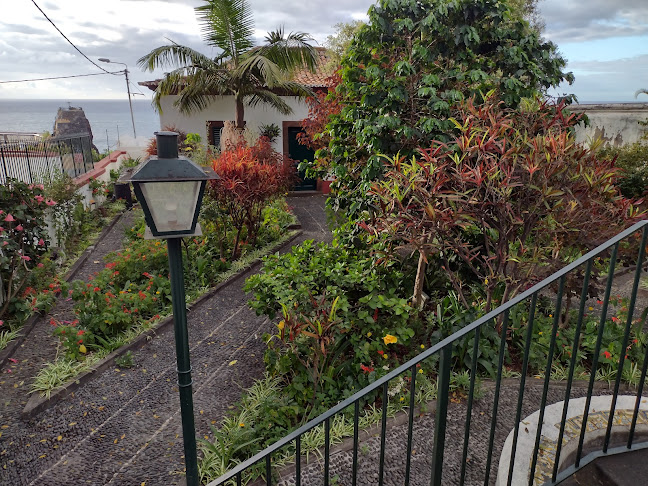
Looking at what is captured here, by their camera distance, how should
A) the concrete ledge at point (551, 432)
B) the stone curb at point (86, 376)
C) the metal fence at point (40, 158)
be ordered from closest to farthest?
the concrete ledge at point (551, 432) < the stone curb at point (86, 376) < the metal fence at point (40, 158)

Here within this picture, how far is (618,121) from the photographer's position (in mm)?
11609

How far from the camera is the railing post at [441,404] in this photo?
1.73m

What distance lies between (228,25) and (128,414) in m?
10.2

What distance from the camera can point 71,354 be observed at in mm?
4648

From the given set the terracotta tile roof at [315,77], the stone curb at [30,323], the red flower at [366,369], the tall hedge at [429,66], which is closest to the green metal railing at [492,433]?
the red flower at [366,369]

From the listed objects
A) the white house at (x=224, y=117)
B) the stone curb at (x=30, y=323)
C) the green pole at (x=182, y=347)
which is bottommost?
the stone curb at (x=30, y=323)

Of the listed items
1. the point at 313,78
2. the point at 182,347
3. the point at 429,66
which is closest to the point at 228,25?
the point at 313,78

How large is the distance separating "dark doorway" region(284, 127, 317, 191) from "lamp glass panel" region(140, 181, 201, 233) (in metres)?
12.5

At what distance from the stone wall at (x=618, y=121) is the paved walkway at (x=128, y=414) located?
1051 centimetres

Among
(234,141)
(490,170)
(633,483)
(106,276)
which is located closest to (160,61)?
(234,141)

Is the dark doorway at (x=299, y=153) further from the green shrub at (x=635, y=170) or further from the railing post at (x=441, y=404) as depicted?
the railing post at (x=441, y=404)

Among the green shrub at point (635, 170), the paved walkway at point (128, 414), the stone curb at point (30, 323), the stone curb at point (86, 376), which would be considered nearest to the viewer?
the paved walkway at point (128, 414)

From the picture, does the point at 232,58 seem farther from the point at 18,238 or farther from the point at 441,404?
the point at 441,404

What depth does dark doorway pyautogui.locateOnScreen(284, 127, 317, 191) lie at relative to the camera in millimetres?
14727
